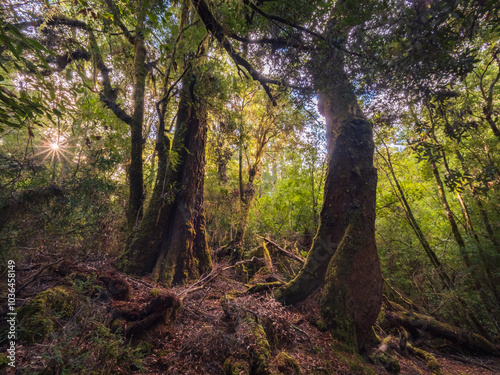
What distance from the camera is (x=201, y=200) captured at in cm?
531

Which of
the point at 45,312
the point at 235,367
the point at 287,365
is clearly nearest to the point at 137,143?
the point at 45,312

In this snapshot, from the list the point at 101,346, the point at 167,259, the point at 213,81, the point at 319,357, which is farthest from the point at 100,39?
the point at 319,357

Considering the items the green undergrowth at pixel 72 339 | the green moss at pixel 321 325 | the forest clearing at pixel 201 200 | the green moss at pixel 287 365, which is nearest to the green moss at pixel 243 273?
the forest clearing at pixel 201 200

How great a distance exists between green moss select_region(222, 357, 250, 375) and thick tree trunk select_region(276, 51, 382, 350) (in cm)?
180

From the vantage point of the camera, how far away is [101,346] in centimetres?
183

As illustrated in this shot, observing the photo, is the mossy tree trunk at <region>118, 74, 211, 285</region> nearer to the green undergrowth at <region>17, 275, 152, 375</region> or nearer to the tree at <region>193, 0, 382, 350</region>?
the green undergrowth at <region>17, 275, 152, 375</region>

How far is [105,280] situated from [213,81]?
4646 mm

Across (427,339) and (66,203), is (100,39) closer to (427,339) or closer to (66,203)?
(66,203)

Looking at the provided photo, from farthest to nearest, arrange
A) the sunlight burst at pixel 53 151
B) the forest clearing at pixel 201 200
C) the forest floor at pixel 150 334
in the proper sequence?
the sunlight burst at pixel 53 151 < the forest clearing at pixel 201 200 < the forest floor at pixel 150 334

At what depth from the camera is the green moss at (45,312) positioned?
1.93 m

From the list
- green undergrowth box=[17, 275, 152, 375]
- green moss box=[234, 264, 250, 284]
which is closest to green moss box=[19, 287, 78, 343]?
green undergrowth box=[17, 275, 152, 375]

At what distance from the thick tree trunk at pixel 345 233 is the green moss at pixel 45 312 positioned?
129 inches

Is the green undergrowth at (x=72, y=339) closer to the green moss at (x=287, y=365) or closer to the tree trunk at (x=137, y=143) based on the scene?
the green moss at (x=287, y=365)

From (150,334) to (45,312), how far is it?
1.10 m
